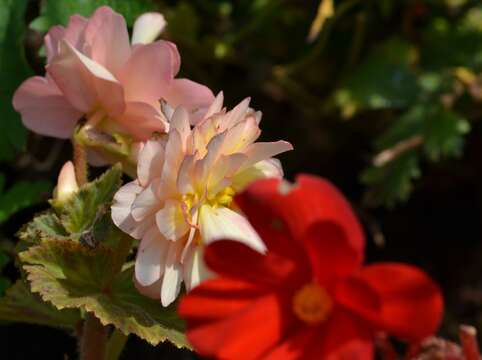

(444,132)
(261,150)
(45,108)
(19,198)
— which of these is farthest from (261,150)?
(444,132)

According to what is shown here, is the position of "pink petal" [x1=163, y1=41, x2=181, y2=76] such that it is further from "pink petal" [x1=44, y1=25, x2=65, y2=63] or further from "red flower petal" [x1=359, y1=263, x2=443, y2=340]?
"red flower petal" [x1=359, y1=263, x2=443, y2=340]

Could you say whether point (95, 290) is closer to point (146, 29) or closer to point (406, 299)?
point (146, 29)

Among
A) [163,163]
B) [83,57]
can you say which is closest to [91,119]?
[83,57]

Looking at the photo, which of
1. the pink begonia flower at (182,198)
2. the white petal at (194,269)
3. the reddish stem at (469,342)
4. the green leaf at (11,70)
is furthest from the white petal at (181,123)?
the green leaf at (11,70)

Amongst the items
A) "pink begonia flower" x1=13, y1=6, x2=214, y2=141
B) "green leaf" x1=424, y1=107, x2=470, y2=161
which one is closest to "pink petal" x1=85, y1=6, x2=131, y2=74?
"pink begonia flower" x1=13, y1=6, x2=214, y2=141

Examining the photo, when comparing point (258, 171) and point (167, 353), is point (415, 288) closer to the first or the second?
point (258, 171)
